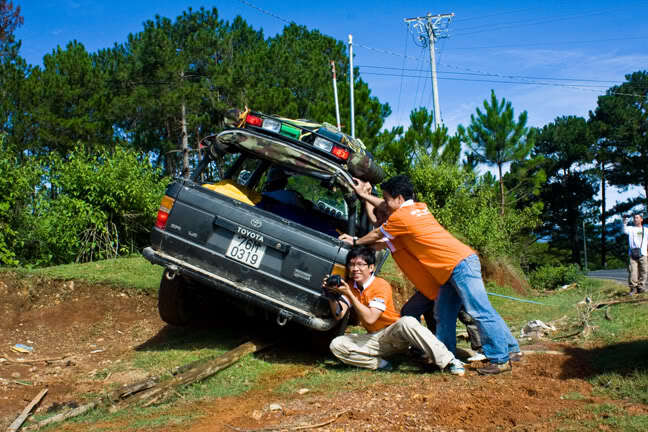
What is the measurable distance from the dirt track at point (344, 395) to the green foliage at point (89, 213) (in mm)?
6222

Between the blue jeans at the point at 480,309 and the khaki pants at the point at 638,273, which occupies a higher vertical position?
the blue jeans at the point at 480,309

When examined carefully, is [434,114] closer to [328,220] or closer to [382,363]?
[328,220]

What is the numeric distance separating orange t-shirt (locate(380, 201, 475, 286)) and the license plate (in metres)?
1.25

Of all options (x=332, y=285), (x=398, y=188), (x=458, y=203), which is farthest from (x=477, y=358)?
(x=458, y=203)

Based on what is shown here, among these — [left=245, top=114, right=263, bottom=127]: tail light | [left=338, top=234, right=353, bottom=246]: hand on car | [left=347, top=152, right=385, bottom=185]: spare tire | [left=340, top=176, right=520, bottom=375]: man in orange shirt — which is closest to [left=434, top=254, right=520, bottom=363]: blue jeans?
[left=340, top=176, right=520, bottom=375]: man in orange shirt

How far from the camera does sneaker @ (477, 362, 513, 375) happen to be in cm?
517

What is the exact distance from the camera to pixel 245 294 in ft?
18.4

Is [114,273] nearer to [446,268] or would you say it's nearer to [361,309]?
[361,309]

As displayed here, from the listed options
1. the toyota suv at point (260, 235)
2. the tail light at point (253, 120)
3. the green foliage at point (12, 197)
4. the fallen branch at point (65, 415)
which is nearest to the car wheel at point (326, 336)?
the toyota suv at point (260, 235)

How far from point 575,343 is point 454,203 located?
1657 cm

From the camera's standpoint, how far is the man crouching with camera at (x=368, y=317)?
5406mm

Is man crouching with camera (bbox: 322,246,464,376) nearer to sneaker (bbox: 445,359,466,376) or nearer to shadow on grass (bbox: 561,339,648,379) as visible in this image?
sneaker (bbox: 445,359,466,376)

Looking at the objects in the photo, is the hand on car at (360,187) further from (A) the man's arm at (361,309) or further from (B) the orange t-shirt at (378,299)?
(A) the man's arm at (361,309)

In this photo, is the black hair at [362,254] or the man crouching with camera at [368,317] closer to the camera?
the man crouching with camera at [368,317]
